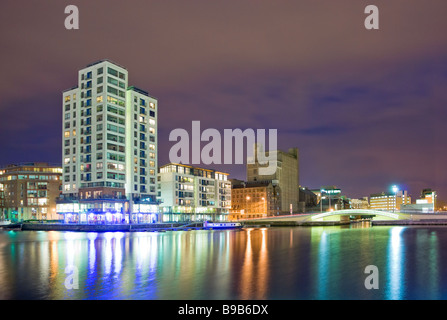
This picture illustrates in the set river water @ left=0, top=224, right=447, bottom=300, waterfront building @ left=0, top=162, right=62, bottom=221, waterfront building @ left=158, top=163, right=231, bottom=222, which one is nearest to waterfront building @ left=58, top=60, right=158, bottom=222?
waterfront building @ left=158, top=163, right=231, bottom=222

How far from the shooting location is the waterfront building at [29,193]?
17775 centimetres

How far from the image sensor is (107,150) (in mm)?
128750

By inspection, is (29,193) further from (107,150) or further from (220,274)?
(220,274)

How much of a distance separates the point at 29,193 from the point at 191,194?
75006 millimetres

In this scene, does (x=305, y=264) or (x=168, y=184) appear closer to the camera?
(x=305, y=264)

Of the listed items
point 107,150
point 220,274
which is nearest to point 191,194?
point 107,150

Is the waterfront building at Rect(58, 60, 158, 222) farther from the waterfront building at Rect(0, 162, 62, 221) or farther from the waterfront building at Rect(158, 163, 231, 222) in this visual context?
the waterfront building at Rect(0, 162, 62, 221)

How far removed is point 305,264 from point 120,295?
2480 centimetres

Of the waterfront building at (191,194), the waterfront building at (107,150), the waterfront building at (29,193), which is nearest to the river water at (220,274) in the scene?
the waterfront building at (107,150)

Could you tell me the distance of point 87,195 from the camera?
130m

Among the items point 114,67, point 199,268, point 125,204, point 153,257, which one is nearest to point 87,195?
point 125,204
